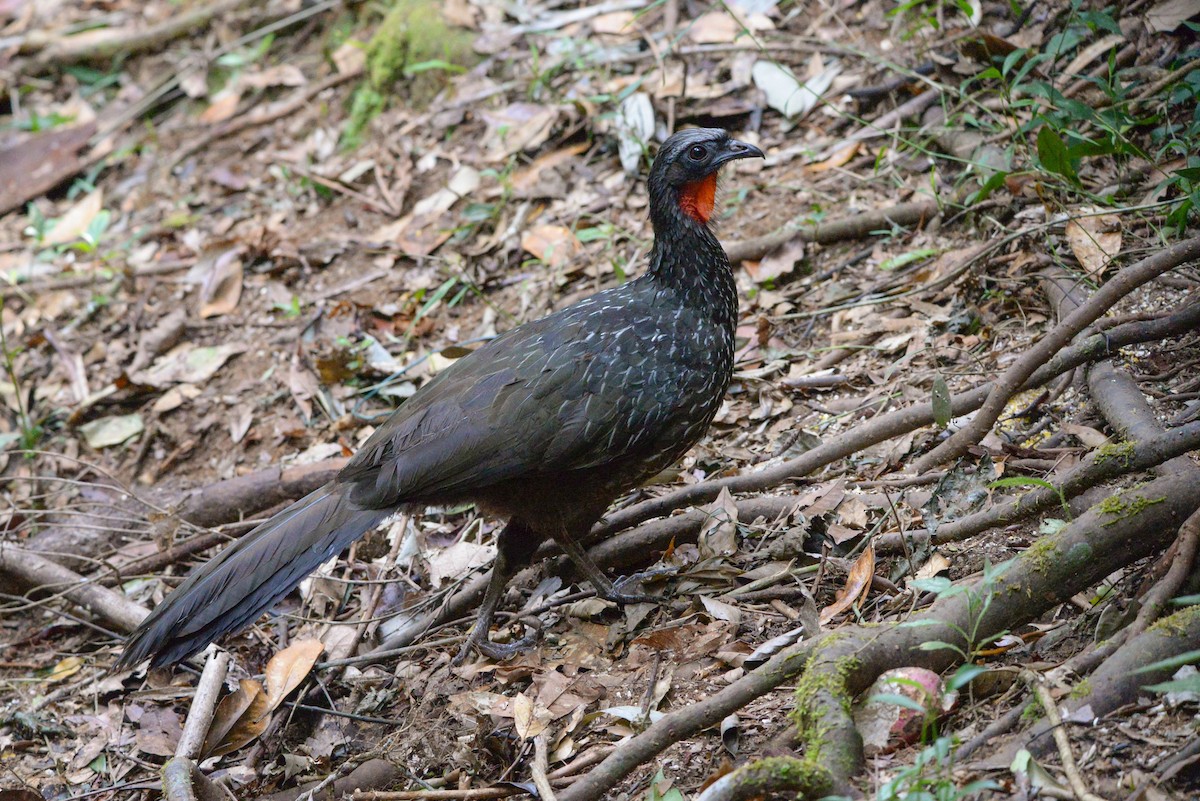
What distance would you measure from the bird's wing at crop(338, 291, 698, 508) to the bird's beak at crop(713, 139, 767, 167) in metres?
0.75

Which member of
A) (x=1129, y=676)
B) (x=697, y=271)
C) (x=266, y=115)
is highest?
(x=697, y=271)

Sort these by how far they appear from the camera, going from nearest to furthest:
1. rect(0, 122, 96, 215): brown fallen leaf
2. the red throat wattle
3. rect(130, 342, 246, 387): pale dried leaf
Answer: the red throat wattle < rect(130, 342, 246, 387): pale dried leaf < rect(0, 122, 96, 215): brown fallen leaf

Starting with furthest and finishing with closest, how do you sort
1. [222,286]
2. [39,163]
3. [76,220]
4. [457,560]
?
[39,163]
[76,220]
[222,286]
[457,560]

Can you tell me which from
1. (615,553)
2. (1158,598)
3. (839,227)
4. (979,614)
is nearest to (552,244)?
(839,227)

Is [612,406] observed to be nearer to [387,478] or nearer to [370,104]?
[387,478]

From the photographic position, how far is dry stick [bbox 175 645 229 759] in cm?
371

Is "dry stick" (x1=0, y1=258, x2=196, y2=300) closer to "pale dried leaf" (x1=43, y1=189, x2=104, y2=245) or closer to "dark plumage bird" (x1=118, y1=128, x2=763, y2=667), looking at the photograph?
"pale dried leaf" (x1=43, y1=189, x2=104, y2=245)

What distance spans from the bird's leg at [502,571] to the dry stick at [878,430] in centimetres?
28

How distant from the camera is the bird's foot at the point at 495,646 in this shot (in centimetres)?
383

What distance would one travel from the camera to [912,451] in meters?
4.06

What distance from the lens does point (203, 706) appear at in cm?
385

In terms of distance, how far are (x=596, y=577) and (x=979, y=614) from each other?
158cm

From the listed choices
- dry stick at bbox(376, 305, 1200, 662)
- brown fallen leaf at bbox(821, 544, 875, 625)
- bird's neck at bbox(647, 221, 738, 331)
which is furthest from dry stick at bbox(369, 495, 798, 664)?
bird's neck at bbox(647, 221, 738, 331)

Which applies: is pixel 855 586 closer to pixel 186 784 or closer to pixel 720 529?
pixel 720 529
